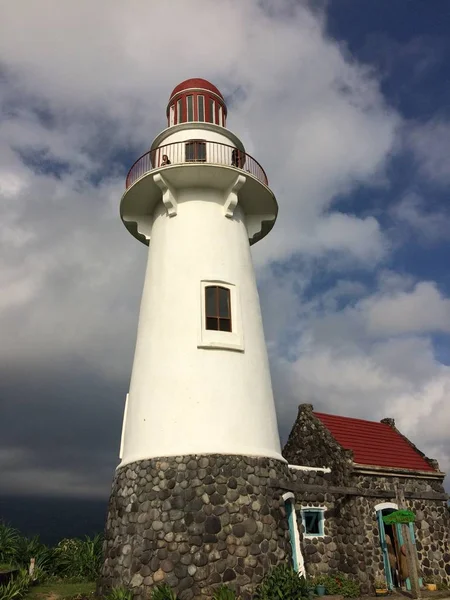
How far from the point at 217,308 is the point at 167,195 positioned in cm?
383

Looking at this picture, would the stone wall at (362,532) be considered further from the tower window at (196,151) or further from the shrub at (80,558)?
the tower window at (196,151)

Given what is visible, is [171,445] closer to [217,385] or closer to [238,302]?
[217,385]

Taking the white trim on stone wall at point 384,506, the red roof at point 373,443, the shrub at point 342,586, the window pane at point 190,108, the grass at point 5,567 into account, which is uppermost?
the window pane at point 190,108

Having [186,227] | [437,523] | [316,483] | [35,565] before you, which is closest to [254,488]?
[316,483]

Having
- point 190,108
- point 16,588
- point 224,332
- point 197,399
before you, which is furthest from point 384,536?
point 190,108

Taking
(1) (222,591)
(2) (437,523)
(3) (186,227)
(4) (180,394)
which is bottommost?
(1) (222,591)

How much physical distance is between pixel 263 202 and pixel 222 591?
11.1 meters

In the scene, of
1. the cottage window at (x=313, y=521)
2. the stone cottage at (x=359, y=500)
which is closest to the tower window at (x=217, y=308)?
the stone cottage at (x=359, y=500)

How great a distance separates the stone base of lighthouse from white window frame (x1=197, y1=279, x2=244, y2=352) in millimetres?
2760

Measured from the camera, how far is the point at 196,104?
17031mm

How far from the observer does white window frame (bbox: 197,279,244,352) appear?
12836 mm

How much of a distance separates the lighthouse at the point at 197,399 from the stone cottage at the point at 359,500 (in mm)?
1839

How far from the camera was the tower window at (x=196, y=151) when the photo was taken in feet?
51.1

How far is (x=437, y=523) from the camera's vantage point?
16.4 m
